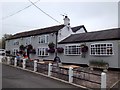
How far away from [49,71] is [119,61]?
335 inches

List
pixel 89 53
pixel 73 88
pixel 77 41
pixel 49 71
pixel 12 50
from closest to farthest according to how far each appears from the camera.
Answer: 1. pixel 73 88
2. pixel 49 71
3. pixel 89 53
4. pixel 77 41
5. pixel 12 50

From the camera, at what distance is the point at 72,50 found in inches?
995

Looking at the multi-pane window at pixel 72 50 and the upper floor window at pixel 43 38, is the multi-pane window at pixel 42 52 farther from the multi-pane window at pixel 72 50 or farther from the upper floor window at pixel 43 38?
the multi-pane window at pixel 72 50

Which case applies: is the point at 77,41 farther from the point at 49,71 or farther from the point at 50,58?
the point at 49,71

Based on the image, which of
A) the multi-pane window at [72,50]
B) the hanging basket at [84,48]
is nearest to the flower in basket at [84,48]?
the hanging basket at [84,48]

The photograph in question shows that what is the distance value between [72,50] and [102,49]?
4974 millimetres

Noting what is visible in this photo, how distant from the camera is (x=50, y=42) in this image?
29.7 metres

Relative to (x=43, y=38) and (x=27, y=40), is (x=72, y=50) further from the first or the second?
(x=27, y=40)

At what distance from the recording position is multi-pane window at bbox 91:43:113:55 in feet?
67.8

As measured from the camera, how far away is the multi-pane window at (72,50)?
2446 centimetres

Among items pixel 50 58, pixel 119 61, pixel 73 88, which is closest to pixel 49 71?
pixel 73 88

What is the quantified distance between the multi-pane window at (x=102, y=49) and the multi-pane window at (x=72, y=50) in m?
2.43

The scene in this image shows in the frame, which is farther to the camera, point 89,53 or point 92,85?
point 89,53

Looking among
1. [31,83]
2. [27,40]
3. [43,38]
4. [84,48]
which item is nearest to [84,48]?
[84,48]
